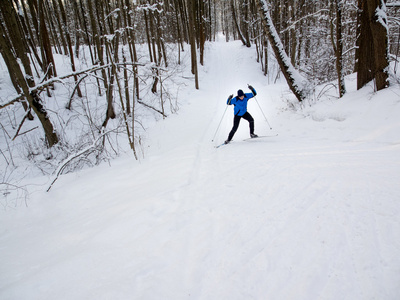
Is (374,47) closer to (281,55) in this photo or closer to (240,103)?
(281,55)

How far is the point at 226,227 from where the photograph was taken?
8.19 feet

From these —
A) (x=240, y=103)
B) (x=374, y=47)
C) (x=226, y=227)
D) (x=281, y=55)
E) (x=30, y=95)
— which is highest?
(x=281, y=55)

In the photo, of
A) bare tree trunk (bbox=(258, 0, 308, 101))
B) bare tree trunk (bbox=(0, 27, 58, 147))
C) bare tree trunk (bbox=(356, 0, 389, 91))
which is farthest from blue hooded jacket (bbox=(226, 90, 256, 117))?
bare tree trunk (bbox=(0, 27, 58, 147))

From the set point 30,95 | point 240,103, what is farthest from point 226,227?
point 30,95

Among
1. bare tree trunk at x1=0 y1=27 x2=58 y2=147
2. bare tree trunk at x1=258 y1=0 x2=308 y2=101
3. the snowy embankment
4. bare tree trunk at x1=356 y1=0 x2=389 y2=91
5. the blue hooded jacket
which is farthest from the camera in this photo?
bare tree trunk at x1=258 y1=0 x2=308 y2=101

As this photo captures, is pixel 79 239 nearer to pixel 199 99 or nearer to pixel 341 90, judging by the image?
pixel 341 90

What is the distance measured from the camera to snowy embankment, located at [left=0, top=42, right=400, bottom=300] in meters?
1.81

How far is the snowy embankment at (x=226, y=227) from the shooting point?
5.93 feet

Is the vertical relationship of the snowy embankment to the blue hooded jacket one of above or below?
below

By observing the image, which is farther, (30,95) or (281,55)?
(281,55)

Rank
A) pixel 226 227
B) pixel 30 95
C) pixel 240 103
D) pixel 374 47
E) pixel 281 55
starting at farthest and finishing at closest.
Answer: pixel 281 55
pixel 240 103
pixel 30 95
pixel 374 47
pixel 226 227

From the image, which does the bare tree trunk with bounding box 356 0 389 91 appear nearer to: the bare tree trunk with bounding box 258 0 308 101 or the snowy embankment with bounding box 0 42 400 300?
the snowy embankment with bounding box 0 42 400 300

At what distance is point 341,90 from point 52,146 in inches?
421

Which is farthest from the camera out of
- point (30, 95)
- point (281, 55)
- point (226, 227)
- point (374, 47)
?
point (281, 55)
